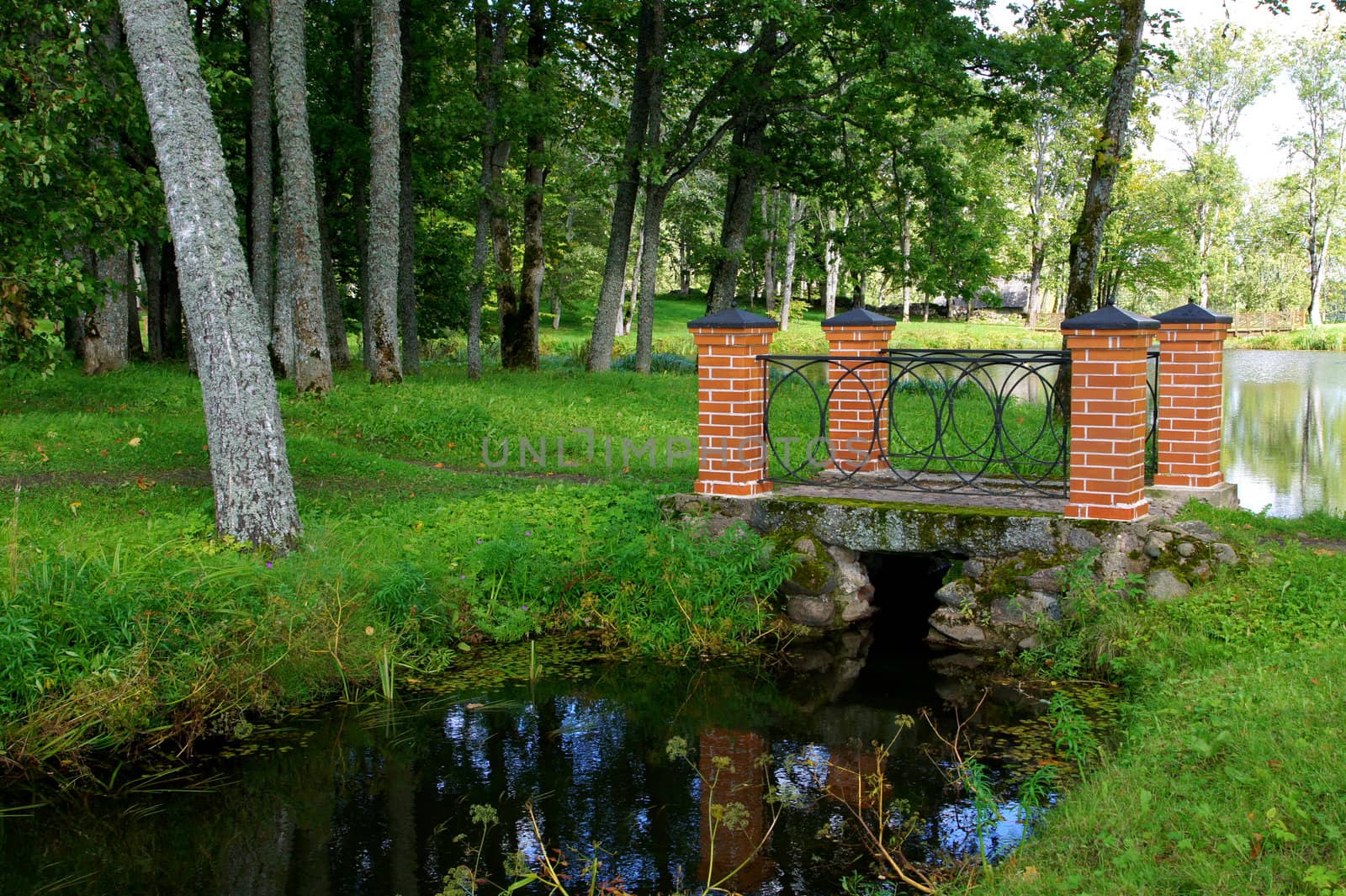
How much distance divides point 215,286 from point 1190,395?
727 centimetres

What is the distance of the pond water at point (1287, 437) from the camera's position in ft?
43.1

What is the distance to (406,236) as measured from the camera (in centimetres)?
1838

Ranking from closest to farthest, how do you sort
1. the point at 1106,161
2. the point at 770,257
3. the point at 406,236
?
the point at 1106,161 → the point at 406,236 → the point at 770,257

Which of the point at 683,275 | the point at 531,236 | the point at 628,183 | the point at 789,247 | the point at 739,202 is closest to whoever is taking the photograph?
the point at 628,183

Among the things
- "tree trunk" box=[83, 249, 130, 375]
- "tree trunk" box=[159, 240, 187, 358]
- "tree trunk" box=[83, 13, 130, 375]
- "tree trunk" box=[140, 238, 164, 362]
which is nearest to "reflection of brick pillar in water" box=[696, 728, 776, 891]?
"tree trunk" box=[83, 13, 130, 375]

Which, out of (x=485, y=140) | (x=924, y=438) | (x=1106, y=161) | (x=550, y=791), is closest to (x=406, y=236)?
(x=485, y=140)

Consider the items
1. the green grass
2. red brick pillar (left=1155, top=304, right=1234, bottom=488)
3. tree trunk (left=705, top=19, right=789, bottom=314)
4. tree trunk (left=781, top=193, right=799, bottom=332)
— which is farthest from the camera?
tree trunk (left=781, top=193, right=799, bottom=332)

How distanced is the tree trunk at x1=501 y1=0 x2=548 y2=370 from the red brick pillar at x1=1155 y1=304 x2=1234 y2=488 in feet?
37.1

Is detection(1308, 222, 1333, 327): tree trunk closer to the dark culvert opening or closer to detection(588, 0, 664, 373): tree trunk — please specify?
detection(588, 0, 664, 373): tree trunk

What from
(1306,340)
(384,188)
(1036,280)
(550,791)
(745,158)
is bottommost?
(550,791)

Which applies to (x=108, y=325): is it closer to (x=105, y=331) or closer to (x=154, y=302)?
(x=105, y=331)

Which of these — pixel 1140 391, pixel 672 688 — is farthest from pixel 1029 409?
pixel 672 688

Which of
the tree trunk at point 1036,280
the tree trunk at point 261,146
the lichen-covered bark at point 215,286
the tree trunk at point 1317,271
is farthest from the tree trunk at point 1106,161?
the tree trunk at point 1317,271

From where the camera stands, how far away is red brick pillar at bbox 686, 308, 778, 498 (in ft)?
27.4
